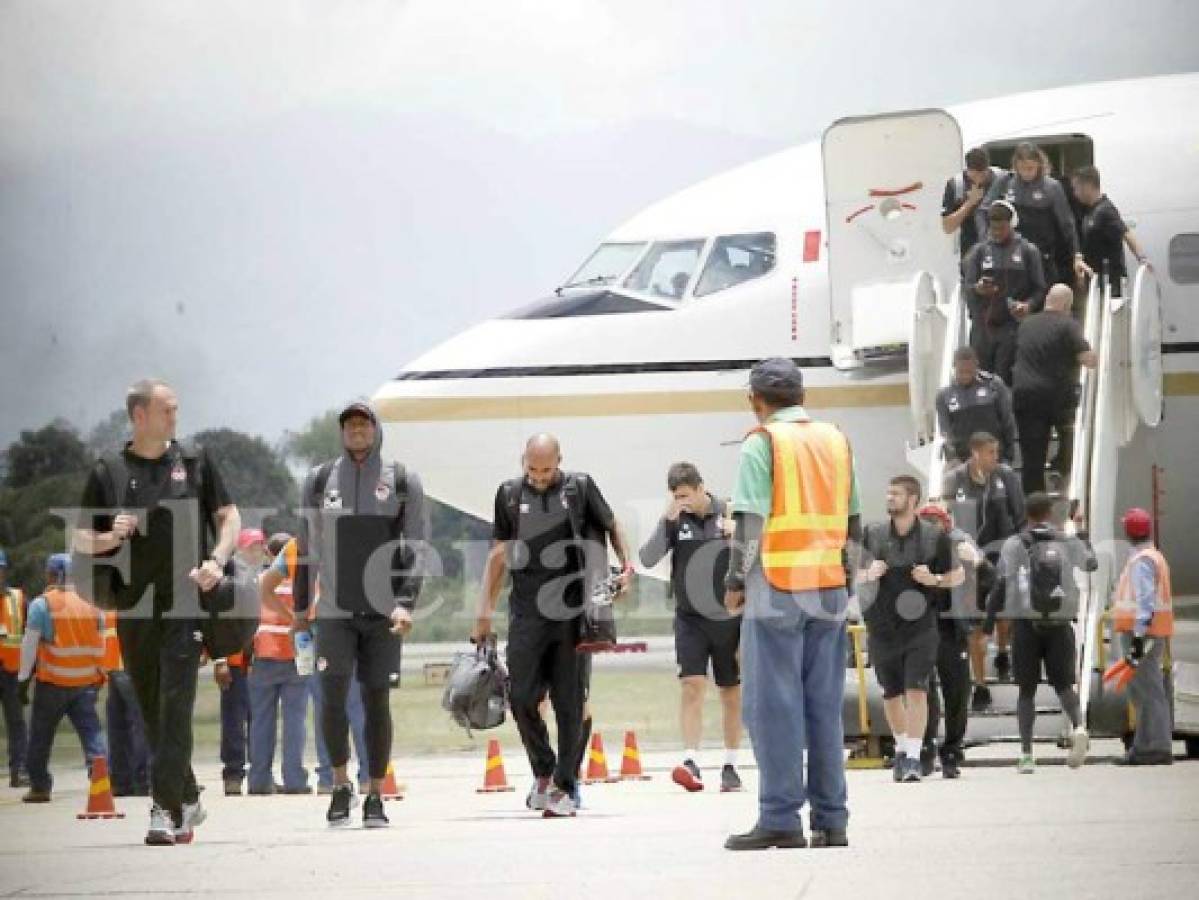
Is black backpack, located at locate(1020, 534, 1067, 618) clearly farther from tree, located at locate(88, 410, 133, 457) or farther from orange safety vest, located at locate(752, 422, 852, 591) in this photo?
tree, located at locate(88, 410, 133, 457)

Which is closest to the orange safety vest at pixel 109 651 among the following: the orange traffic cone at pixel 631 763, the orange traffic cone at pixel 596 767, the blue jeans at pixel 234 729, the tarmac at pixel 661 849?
the blue jeans at pixel 234 729

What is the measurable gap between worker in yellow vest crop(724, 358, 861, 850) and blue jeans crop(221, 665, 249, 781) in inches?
279

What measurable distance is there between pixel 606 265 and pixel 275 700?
535 centimetres

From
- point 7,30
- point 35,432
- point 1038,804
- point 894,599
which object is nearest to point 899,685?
point 894,599

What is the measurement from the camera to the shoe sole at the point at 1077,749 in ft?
47.5

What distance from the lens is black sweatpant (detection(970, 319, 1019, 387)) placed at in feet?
57.3

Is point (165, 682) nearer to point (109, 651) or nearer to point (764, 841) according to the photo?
point (764, 841)

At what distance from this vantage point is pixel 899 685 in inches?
559

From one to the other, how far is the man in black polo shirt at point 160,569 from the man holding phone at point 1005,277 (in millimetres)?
7614

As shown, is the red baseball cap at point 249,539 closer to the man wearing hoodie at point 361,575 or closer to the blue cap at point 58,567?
the blue cap at point 58,567

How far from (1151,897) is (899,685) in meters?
6.84

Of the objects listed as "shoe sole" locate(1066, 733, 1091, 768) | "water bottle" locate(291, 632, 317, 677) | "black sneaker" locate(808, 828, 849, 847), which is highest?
"water bottle" locate(291, 632, 317, 677)

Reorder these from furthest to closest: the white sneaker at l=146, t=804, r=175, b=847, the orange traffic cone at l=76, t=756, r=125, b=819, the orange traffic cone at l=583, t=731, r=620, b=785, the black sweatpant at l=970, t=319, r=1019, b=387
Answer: the black sweatpant at l=970, t=319, r=1019, b=387 < the orange traffic cone at l=583, t=731, r=620, b=785 < the orange traffic cone at l=76, t=756, r=125, b=819 < the white sneaker at l=146, t=804, r=175, b=847

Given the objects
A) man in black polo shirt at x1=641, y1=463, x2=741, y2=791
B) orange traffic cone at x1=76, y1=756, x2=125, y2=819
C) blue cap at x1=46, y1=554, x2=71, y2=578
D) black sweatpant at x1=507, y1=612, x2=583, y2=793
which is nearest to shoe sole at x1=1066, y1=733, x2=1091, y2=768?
man in black polo shirt at x1=641, y1=463, x2=741, y2=791
